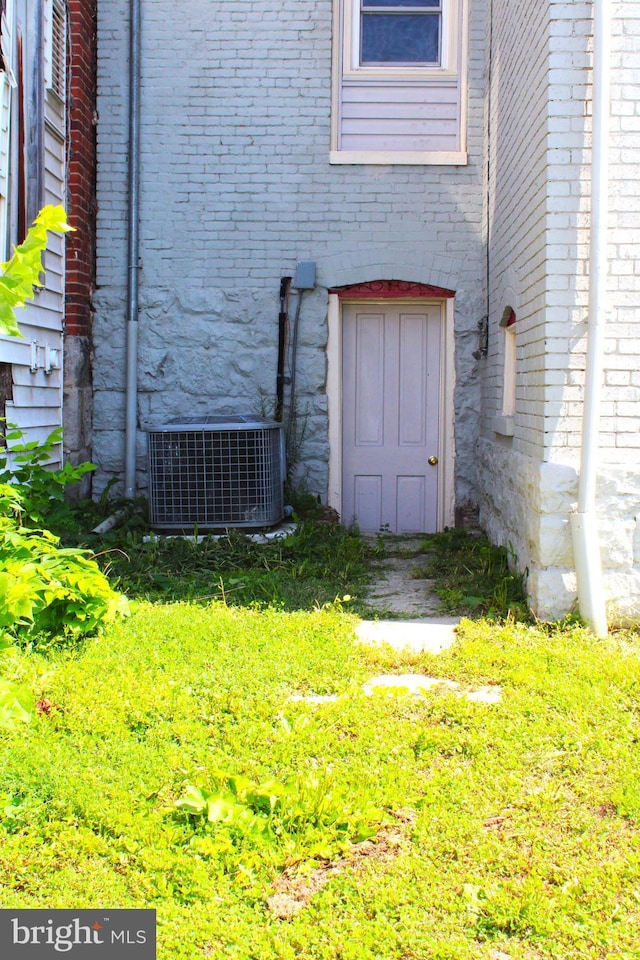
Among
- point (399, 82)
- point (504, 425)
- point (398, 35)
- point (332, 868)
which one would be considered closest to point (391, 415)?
point (504, 425)

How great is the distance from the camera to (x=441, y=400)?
8273 mm

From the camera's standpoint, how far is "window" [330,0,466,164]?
7.95 meters

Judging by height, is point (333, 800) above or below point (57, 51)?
below

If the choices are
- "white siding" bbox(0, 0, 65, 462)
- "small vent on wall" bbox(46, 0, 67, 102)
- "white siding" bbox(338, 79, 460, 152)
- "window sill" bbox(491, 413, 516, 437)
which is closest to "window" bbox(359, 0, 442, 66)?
"white siding" bbox(338, 79, 460, 152)

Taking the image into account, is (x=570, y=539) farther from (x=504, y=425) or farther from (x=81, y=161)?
(x=81, y=161)

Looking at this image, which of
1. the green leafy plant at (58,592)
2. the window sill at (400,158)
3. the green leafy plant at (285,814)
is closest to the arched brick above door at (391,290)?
the window sill at (400,158)

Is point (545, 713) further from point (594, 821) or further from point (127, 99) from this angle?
point (127, 99)

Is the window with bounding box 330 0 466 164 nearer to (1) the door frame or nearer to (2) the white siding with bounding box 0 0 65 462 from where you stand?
(1) the door frame

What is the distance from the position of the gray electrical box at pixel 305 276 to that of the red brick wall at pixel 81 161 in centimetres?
185

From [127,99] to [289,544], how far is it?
4.30 meters

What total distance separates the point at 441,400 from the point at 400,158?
2154 mm

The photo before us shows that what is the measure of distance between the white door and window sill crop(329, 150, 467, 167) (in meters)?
1.22

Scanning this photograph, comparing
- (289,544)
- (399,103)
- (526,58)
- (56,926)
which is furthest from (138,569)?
(399,103)

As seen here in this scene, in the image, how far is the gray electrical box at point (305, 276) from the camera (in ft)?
25.9
